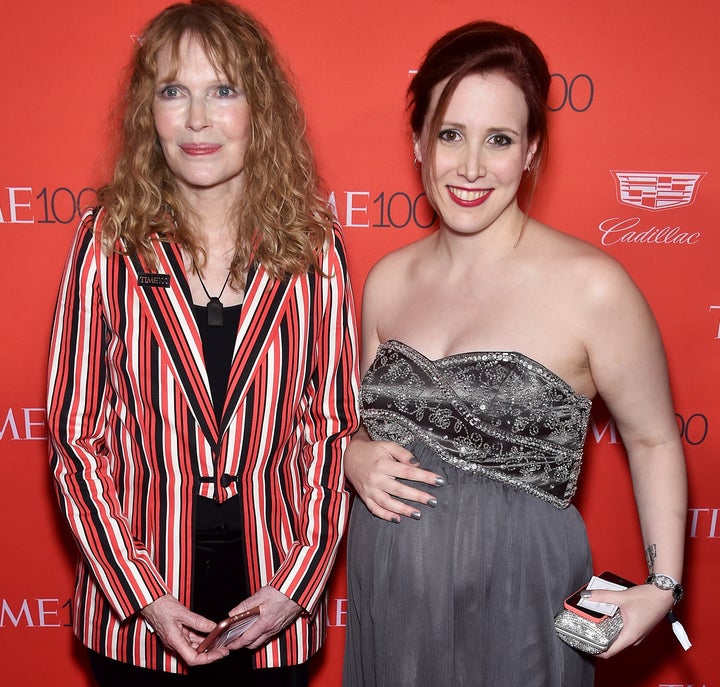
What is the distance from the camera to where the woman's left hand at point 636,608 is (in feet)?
5.04

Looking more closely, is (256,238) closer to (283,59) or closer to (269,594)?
(283,59)

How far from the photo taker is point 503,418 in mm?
1581

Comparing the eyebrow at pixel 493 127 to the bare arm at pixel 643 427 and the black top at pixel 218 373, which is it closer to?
the bare arm at pixel 643 427

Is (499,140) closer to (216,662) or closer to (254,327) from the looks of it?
(254,327)

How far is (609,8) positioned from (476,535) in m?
1.38

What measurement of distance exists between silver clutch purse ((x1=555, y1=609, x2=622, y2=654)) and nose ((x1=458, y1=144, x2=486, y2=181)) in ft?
2.68

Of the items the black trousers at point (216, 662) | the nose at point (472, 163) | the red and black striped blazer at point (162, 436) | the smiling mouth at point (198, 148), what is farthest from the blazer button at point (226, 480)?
the nose at point (472, 163)

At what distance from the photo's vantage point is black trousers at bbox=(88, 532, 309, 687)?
1.72 metres

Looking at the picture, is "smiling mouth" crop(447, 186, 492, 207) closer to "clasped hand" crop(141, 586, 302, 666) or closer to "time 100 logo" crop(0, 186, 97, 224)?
"clasped hand" crop(141, 586, 302, 666)

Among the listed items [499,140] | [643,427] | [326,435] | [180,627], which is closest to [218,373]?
[326,435]

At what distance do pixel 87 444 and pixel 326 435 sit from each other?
49 centimetres

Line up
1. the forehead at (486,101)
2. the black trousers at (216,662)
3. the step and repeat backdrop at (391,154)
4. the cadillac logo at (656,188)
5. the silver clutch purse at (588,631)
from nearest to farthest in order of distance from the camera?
the silver clutch purse at (588,631)
the forehead at (486,101)
the black trousers at (216,662)
the step and repeat backdrop at (391,154)
the cadillac logo at (656,188)

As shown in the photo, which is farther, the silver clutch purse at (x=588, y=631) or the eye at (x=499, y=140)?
the eye at (x=499, y=140)

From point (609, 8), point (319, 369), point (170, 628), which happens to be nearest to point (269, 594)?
point (170, 628)
